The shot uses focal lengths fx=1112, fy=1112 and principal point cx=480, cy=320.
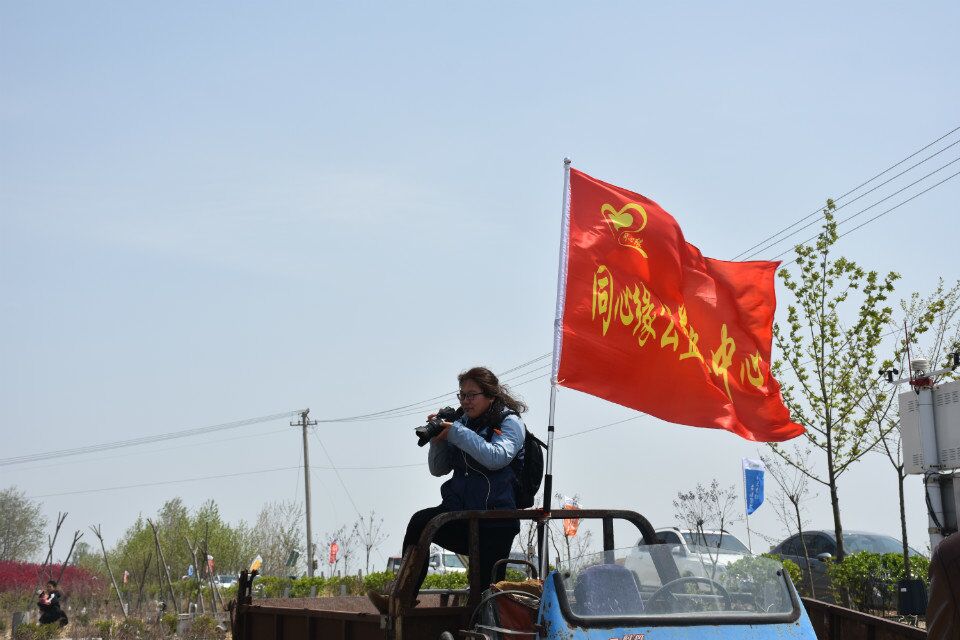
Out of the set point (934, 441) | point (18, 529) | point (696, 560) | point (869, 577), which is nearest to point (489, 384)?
point (696, 560)

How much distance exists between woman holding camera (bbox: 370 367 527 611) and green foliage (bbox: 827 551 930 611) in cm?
1123

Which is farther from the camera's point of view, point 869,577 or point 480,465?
point 869,577

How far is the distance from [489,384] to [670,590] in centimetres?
180

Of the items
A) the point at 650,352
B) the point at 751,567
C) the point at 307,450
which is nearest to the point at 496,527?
the point at 751,567

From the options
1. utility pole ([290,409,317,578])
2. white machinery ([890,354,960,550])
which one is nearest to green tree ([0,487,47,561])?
utility pole ([290,409,317,578])

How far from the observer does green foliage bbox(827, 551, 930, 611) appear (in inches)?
632

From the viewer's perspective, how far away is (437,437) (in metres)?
6.23

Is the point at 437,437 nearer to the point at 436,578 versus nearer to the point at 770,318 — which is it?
the point at 770,318

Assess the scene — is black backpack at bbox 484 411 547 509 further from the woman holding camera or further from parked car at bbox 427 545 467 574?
parked car at bbox 427 545 467 574

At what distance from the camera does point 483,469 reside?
650cm

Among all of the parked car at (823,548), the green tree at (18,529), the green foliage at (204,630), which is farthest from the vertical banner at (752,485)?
the green tree at (18,529)

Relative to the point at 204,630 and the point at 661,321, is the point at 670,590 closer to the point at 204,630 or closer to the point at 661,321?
the point at 661,321

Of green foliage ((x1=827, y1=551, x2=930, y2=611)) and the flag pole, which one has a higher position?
the flag pole

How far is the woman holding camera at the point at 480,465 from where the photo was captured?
6.30 m
